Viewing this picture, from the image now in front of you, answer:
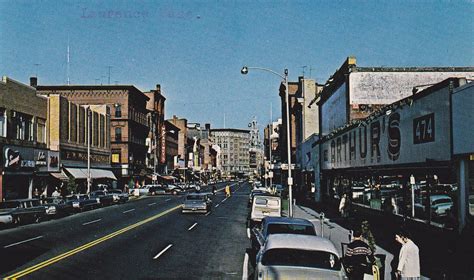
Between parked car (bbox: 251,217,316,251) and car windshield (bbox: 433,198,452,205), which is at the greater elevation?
car windshield (bbox: 433,198,452,205)

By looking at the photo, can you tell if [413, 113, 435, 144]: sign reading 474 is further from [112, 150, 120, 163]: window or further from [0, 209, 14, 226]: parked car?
[112, 150, 120, 163]: window

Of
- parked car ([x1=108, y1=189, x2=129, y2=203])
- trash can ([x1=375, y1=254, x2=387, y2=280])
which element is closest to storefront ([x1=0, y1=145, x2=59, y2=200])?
parked car ([x1=108, y1=189, x2=129, y2=203])

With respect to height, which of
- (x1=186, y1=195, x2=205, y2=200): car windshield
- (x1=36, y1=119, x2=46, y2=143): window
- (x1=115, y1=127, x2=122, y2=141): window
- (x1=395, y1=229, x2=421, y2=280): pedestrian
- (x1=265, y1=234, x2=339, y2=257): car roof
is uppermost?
(x1=115, y1=127, x2=122, y2=141): window

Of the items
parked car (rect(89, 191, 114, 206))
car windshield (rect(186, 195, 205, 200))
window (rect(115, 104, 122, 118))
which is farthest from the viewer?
window (rect(115, 104, 122, 118))

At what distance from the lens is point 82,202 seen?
141 feet

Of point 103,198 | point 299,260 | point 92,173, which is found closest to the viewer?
point 299,260

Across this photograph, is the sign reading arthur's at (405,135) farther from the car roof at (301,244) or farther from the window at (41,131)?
the window at (41,131)

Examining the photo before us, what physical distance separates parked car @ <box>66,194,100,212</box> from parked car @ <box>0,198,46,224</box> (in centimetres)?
618

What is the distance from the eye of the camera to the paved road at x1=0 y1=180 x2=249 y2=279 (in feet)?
49.2

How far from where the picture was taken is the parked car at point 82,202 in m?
41.4

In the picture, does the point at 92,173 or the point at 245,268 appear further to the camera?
the point at 92,173

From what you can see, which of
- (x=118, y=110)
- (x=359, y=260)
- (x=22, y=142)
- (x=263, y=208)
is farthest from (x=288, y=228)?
(x=118, y=110)

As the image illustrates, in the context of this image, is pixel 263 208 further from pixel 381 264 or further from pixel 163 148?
pixel 163 148

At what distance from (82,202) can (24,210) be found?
11.8 metres
